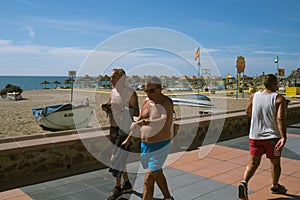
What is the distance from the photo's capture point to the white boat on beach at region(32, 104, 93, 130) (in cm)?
1205

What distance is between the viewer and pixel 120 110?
11.4 feet

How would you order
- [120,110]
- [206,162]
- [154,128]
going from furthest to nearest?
1. [206,162]
2. [120,110]
3. [154,128]

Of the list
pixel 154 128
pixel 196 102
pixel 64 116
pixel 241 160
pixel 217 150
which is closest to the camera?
pixel 154 128

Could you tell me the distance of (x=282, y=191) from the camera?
3.61 m

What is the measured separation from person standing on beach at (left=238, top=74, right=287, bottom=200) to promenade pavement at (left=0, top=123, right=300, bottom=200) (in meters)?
0.48

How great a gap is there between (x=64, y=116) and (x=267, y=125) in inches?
418

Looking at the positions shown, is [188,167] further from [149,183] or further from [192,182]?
[149,183]

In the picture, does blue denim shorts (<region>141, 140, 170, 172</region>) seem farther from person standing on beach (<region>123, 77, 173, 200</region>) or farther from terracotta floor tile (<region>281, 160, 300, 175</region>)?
terracotta floor tile (<region>281, 160, 300, 175</region>)

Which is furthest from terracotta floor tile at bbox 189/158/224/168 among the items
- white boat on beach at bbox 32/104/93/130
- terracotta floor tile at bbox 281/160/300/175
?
white boat on beach at bbox 32/104/93/130

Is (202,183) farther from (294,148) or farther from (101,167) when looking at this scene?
(294,148)

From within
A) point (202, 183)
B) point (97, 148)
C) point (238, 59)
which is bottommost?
point (202, 183)

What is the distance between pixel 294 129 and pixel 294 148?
2515mm

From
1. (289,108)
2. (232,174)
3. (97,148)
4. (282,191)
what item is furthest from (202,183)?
(289,108)

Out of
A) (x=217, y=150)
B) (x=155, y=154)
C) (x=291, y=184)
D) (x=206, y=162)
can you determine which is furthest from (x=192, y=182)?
(x=217, y=150)
